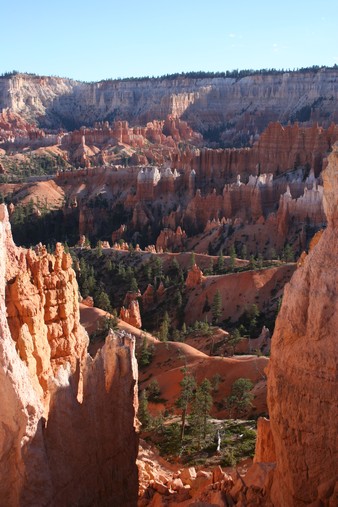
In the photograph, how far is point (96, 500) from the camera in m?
12.6

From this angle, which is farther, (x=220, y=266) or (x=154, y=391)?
(x=220, y=266)

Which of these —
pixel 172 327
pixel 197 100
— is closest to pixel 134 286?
pixel 172 327

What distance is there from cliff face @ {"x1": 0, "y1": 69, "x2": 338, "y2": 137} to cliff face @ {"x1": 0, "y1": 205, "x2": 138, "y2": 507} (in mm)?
132494

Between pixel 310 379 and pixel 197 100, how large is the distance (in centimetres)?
17229

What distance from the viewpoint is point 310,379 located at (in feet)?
32.5

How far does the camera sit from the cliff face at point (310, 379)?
9742mm

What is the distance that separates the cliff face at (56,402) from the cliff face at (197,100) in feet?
435

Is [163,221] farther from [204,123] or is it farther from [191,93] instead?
[191,93]

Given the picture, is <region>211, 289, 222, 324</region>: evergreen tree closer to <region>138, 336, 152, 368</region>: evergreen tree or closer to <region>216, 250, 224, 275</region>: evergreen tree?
<region>216, 250, 224, 275</region>: evergreen tree

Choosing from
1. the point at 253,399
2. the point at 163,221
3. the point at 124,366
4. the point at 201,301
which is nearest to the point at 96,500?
the point at 124,366

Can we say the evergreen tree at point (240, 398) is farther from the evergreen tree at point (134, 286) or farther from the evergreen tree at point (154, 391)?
the evergreen tree at point (134, 286)

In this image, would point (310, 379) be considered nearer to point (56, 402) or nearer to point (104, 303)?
point (56, 402)

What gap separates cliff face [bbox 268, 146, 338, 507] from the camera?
32.0 feet

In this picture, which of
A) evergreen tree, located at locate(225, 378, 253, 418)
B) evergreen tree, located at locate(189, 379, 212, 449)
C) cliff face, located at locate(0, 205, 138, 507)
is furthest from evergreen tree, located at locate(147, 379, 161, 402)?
cliff face, located at locate(0, 205, 138, 507)
